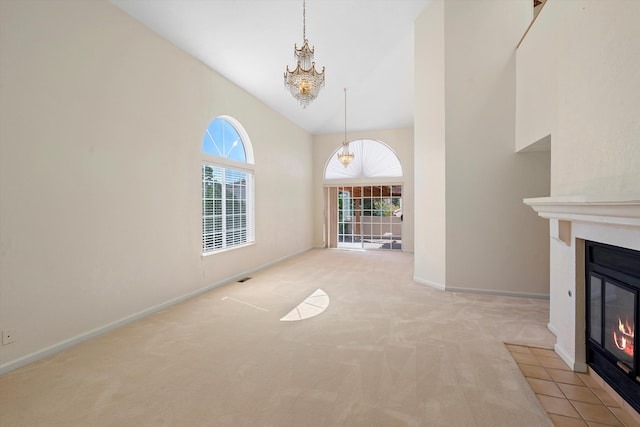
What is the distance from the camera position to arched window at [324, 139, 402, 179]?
8070 millimetres

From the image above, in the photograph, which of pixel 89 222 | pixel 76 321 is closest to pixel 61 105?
pixel 89 222

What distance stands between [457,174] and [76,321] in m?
4.84

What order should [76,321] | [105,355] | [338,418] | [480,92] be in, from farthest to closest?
1. [480,92]
2. [76,321]
3. [105,355]
4. [338,418]

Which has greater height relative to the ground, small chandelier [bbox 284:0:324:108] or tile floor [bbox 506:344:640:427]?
small chandelier [bbox 284:0:324:108]

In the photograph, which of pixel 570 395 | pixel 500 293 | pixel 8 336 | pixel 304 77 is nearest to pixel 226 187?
pixel 304 77

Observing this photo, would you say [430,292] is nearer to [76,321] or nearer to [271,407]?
[271,407]

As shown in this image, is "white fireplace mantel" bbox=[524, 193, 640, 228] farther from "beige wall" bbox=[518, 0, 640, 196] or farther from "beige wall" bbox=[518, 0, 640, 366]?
"beige wall" bbox=[518, 0, 640, 196]

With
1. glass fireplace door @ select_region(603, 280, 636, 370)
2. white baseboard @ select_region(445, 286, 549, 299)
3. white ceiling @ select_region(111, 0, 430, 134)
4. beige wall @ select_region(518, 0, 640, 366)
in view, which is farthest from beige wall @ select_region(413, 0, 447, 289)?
glass fireplace door @ select_region(603, 280, 636, 370)

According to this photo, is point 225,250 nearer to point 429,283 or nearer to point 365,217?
point 429,283

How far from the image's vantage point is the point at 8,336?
7.36ft

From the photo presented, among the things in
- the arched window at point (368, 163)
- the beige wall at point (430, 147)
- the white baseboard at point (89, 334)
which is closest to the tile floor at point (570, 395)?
the beige wall at point (430, 147)

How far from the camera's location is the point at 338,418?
172 centimetres

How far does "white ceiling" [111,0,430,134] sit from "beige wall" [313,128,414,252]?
4.06ft

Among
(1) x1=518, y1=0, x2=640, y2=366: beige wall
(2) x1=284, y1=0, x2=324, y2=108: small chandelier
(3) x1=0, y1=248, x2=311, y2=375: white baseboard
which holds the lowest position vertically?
(3) x1=0, y1=248, x2=311, y2=375: white baseboard
